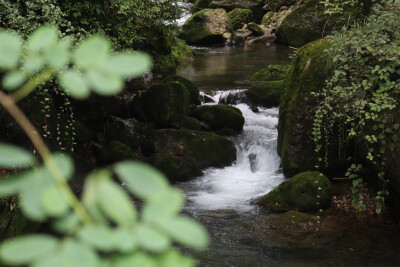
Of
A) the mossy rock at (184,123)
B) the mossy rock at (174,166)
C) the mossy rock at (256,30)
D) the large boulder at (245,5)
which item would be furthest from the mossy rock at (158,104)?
the large boulder at (245,5)

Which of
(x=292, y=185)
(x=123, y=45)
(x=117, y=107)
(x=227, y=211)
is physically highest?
(x=123, y=45)

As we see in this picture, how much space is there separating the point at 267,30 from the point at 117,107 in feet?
57.0

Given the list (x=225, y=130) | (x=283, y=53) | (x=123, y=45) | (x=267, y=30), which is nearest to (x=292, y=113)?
(x=225, y=130)

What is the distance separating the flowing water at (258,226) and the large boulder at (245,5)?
18361 mm

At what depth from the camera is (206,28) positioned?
23.4 metres

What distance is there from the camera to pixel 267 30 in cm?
2483

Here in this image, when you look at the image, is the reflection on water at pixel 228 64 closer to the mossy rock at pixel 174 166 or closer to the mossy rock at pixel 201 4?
the mossy rock at pixel 174 166

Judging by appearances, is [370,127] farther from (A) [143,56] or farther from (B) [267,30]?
(B) [267,30]

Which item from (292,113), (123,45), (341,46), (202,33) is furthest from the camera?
(202,33)

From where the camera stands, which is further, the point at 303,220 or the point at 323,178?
the point at 323,178

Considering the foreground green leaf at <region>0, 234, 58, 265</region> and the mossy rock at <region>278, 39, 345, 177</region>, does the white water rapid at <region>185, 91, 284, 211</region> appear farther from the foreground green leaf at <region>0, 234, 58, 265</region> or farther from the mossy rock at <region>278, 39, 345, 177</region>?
the foreground green leaf at <region>0, 234, 58, 265</region>

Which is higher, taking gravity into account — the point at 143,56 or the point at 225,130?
the point at 143,56

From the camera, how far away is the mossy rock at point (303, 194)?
678 centimetres

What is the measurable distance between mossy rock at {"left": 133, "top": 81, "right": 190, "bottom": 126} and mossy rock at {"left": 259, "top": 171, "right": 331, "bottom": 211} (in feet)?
11.5
